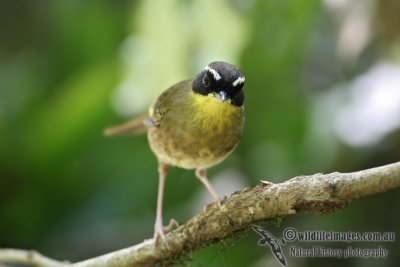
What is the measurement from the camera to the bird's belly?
313 centimetres

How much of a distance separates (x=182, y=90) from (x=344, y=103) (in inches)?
67.4

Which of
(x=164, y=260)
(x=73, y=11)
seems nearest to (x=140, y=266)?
(x=164, y=260)

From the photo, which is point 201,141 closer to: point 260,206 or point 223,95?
point 223,95

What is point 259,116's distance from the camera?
483 centimetres

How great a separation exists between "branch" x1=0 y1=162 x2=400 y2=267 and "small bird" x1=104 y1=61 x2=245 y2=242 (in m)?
0.11

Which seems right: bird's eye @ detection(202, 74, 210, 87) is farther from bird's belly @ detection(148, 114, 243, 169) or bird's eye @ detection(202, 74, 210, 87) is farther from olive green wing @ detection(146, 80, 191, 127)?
olive green wing @ detection(146, 80, 191, 127)

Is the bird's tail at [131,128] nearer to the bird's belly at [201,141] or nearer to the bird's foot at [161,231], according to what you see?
the bird's belly at [201,141]

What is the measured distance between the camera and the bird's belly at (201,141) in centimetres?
313

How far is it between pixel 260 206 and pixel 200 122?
82 centimetres

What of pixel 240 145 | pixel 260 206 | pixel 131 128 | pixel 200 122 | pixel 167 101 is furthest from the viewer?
pixel 240 145

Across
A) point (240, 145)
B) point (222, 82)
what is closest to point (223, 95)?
point (222, 82)

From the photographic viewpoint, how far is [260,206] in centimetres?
242

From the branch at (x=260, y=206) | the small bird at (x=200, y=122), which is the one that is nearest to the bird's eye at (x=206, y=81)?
the small bird at (x=200, y=122)

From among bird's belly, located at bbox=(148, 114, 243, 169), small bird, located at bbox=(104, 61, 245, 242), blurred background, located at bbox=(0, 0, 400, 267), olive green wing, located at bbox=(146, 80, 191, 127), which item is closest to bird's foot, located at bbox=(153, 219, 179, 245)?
small bird, located at bbox=(104, 61, 245, 242)
